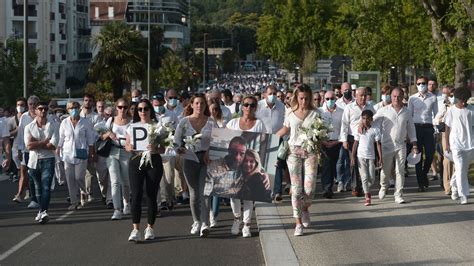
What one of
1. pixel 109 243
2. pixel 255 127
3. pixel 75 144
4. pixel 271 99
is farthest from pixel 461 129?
pixel 75 144

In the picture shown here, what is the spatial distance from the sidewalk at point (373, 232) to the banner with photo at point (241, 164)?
22.6 inches

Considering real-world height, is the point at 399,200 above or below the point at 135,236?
above

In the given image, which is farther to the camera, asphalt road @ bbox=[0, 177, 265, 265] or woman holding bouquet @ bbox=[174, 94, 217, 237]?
woman holding bouquet @ bbox=[174, 94, 217, 237]

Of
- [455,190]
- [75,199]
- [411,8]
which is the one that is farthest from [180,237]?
[411,8]

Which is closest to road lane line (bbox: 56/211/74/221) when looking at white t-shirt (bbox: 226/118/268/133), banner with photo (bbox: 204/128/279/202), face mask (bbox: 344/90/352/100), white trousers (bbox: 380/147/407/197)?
banner with photo (bbox: 204/128/279/202)

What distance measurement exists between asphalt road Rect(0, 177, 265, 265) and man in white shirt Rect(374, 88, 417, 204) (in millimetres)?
2600

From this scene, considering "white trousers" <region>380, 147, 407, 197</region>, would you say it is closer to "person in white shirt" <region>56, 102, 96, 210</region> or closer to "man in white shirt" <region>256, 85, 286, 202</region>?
"man in white shirt" <region>256, 85, 286, 202</region>

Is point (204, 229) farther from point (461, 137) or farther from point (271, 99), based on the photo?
point (271, 99)

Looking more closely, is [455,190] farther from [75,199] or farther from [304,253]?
[75,199]

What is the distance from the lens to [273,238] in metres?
11.1

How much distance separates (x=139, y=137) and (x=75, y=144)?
3247 mm

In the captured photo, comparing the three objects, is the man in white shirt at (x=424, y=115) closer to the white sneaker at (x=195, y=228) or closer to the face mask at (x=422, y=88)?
the face mask at (x=422, y=88)

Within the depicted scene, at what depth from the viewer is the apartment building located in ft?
262

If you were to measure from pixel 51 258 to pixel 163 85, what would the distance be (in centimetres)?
6378
